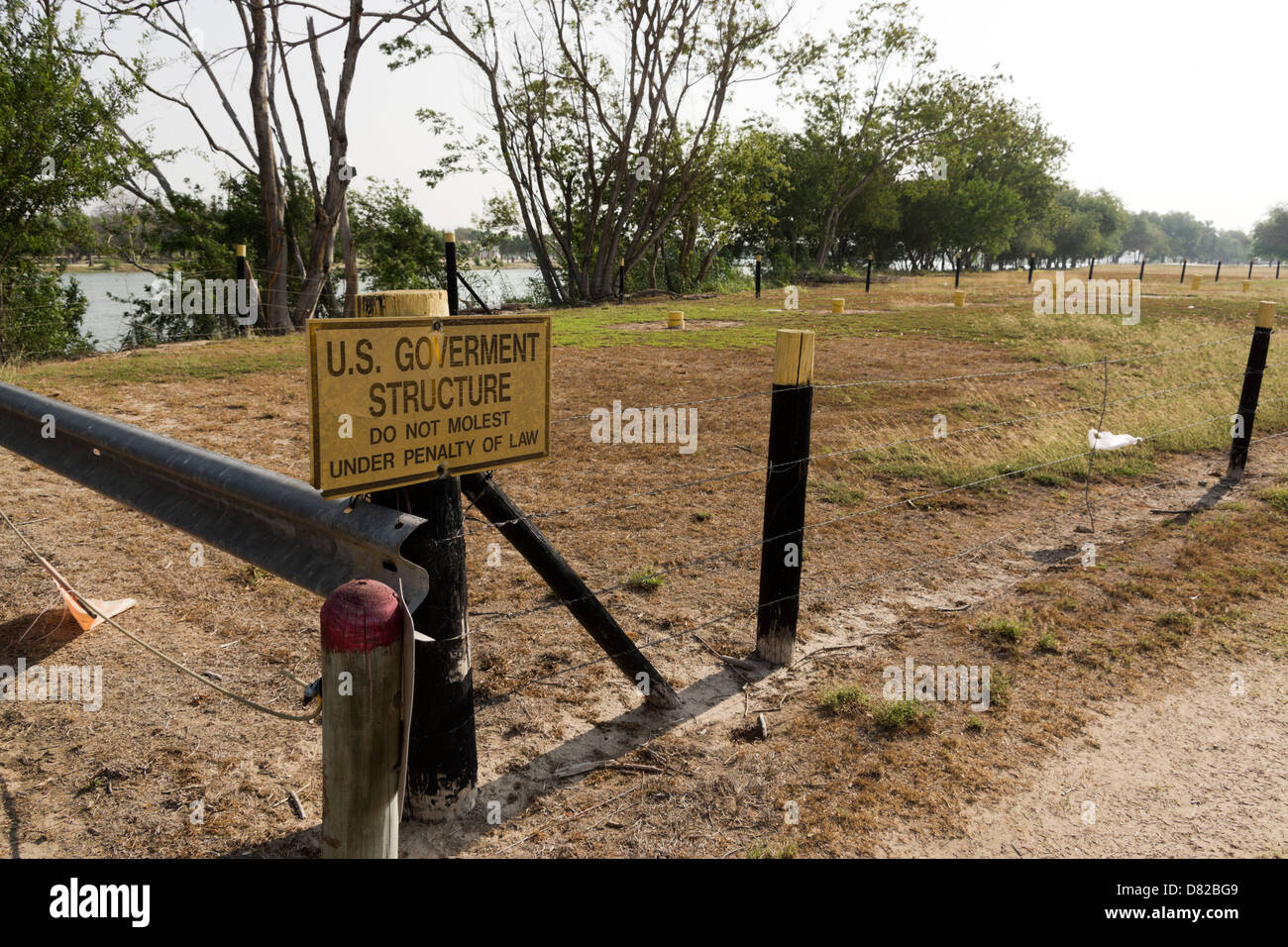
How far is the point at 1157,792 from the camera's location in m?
2.82

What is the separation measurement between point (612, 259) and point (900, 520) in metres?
21.7

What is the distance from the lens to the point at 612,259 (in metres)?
26.0

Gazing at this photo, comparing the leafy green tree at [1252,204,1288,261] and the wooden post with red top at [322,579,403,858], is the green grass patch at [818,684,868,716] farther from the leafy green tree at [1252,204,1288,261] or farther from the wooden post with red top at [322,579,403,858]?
the leafy green tree at [1252,204,1288,261]

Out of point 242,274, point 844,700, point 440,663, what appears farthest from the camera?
point 242,274

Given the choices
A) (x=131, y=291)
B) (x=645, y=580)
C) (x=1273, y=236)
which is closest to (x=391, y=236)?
(x=131, y=291)

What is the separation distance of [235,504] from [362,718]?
87 centimetres

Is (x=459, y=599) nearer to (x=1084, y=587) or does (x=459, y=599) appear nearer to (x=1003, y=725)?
(x=1003, y=725)

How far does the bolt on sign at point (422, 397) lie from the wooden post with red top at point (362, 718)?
403mm

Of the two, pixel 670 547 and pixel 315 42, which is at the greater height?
pixel 315 42

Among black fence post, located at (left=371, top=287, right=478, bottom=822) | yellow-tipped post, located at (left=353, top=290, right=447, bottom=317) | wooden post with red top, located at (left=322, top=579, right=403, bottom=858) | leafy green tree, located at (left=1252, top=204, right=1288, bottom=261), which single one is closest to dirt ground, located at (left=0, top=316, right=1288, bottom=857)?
black fence post, located at (left=371, top=287, right=478, bottom=822)

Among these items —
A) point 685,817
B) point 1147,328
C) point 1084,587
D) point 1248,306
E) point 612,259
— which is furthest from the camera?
point 612,259

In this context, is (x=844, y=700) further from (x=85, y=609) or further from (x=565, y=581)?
(x=85, y=609)

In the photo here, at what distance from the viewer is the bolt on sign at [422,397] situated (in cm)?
176

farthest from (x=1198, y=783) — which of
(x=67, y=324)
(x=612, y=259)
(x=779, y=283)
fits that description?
(x=779, y=283)
